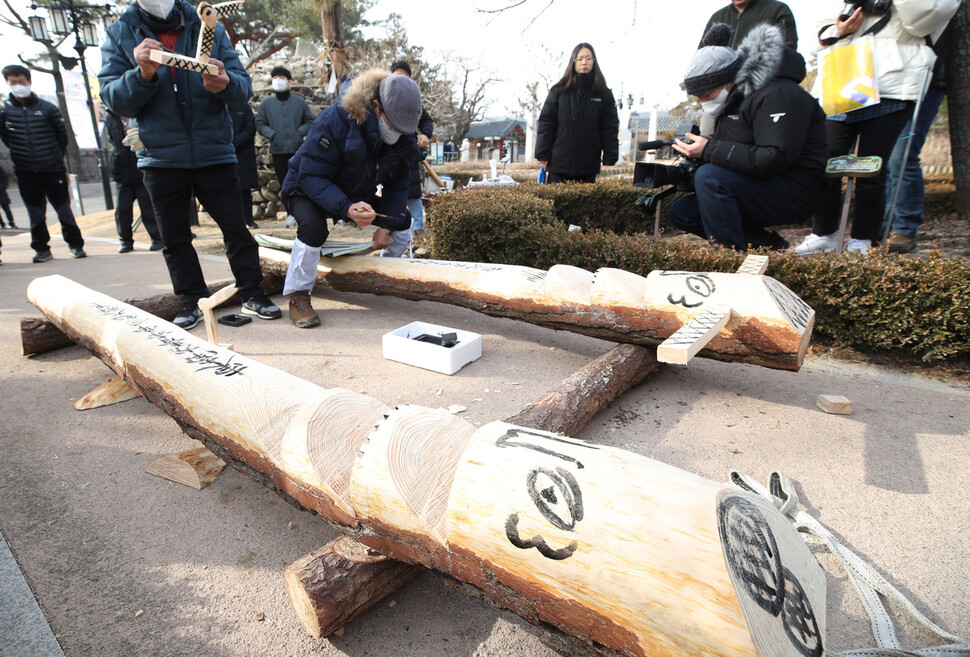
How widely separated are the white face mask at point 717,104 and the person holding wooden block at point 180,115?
3.26 metres

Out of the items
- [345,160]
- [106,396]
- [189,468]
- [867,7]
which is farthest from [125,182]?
[867,7]

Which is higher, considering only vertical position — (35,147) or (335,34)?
(335,34)

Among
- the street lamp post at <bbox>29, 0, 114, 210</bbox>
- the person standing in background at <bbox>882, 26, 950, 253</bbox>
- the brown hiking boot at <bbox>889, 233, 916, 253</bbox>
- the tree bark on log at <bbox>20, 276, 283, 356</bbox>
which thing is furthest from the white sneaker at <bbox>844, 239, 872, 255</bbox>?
the street lamp post at <bbox>29, 0, 114, 210</bbox>

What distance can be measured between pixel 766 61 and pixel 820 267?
151 centimetres

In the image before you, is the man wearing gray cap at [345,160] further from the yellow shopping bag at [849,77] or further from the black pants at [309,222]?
the yellow shopping bag at [849,77]

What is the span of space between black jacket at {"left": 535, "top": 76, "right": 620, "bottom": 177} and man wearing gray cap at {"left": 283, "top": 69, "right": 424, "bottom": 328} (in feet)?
8.54

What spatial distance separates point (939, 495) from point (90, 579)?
113 inches

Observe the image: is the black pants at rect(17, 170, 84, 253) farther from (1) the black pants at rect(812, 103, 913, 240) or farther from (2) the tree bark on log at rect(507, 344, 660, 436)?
(1) the black pants at rect(812, 103, 913, 240)

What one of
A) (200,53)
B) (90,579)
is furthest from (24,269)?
(90,579)

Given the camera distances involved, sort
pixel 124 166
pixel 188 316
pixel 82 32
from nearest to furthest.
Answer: pixel 188 316 → pixel 124 166 → pixel 82 32

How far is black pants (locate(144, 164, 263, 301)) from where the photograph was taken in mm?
3531

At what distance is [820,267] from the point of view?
10.2ft

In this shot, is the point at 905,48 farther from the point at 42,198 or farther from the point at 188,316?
the point at 42,198

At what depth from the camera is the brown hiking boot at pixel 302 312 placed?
12.5 feet
